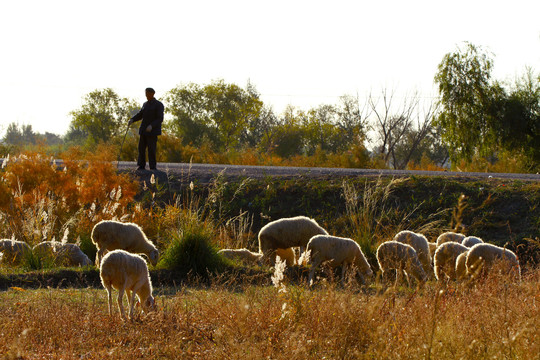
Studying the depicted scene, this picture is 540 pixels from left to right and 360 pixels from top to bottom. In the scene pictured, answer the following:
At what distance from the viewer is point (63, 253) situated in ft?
30.8

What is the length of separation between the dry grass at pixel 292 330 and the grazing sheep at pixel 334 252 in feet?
8.79

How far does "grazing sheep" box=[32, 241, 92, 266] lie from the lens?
9.23 m

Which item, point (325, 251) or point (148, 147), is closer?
point (325, 251)

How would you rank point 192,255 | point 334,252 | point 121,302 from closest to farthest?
point 121,302, point 334,252, point 192,255

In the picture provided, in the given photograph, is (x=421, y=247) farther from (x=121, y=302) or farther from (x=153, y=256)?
(x=121, y=302)

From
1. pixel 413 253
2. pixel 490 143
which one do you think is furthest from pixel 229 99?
pixel 413 253

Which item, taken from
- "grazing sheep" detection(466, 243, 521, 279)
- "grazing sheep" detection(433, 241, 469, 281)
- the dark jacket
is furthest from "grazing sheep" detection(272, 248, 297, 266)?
the dark jacket

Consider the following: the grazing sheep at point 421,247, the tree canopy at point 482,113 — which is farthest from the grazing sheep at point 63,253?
the tree canopy at point 482,113

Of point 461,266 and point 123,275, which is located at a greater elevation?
point 123,275

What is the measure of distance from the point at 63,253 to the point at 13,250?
714 mm

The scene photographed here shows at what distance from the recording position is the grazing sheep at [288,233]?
1008 centimetres

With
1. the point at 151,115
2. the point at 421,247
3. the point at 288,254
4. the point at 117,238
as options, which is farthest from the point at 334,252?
the point at 151,115

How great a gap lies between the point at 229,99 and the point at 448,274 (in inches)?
1815

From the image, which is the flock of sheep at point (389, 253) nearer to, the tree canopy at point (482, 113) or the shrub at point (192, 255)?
the shrub at point (192, 255)
